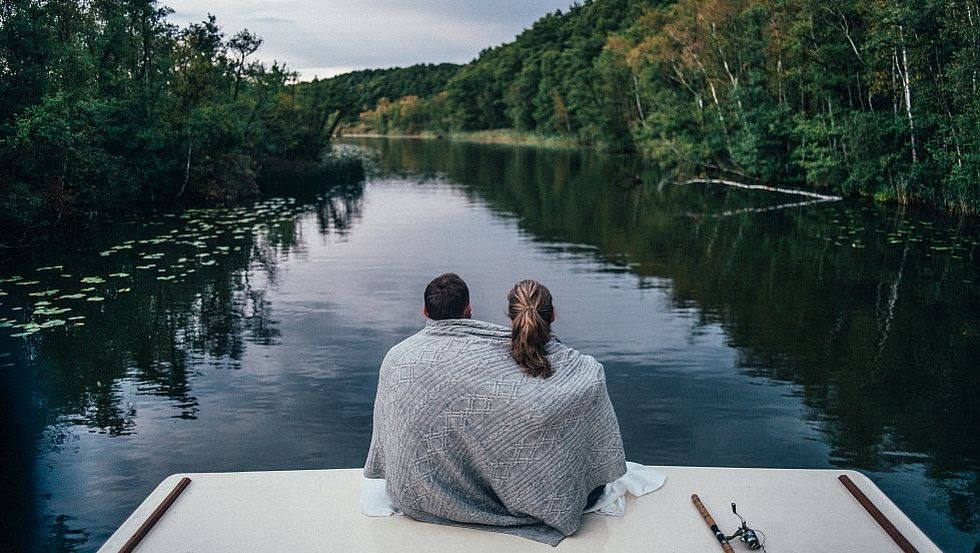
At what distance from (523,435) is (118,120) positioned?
65.8ft

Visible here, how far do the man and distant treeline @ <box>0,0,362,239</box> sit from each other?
1416 cm

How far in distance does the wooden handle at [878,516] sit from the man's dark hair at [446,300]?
8.22 ft

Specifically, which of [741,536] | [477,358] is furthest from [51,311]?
[741,536]

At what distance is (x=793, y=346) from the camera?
32.6 ft

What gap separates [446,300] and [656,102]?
141 ft

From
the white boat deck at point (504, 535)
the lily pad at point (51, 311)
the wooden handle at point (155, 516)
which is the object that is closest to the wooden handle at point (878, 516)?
the white boat deck at point (504, 535)

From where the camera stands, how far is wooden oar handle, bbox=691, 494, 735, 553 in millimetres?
3939

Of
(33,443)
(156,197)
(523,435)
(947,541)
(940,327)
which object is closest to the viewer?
(523,435)

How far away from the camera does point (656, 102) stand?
44.8 metres

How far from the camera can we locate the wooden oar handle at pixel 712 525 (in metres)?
3.94

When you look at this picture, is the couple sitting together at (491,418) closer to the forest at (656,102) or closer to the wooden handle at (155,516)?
the wooden handle at (155,516)

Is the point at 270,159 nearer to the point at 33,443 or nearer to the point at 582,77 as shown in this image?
the point at 33,443

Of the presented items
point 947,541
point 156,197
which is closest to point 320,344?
point 947,541

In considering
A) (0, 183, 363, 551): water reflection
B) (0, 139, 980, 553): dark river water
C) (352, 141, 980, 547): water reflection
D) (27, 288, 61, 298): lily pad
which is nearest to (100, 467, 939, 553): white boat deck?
(0, 139, 980, 553): dark river water
